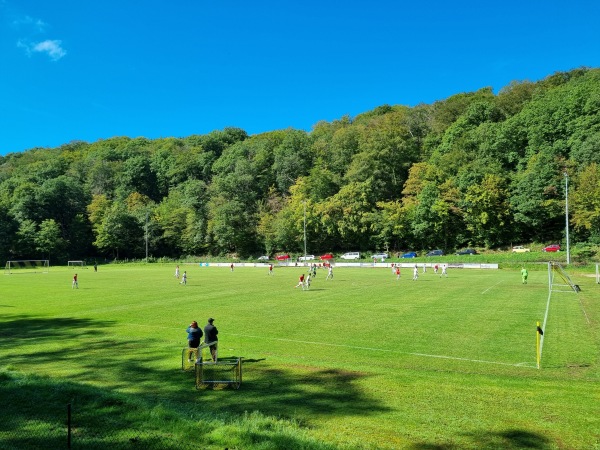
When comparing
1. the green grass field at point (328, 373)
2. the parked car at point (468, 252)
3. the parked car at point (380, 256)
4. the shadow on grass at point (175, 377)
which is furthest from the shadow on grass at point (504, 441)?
the parked car at point (380, 256)

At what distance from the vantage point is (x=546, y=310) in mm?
23375

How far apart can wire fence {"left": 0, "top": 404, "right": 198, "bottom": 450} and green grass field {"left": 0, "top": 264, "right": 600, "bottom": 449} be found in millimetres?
113

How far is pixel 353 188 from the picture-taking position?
89.7 m

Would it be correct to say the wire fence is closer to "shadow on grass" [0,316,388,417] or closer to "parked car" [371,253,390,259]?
"shadow on grass" [0,316,388,417]

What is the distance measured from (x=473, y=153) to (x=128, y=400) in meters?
88.9

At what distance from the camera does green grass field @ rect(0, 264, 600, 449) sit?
7785 millimetres

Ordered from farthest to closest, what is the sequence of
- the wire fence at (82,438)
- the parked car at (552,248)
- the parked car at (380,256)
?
1. the parked car at (380,256)
2. the parked car at (552,248)
3. the wire fence at (82,438)

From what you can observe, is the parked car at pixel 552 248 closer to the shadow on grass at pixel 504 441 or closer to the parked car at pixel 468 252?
the parked car at pixel 468 252

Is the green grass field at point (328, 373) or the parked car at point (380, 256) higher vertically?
the parked car at point (380, 256)

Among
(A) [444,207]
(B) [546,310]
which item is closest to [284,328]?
(B) [546,310]

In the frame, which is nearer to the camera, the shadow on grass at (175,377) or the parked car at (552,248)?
the shadow on grass at (175,377)

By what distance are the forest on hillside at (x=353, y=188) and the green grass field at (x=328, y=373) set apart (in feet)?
178

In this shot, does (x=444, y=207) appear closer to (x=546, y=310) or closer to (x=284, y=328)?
(x=546, y=310)

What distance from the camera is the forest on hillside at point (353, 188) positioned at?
2997 inches
